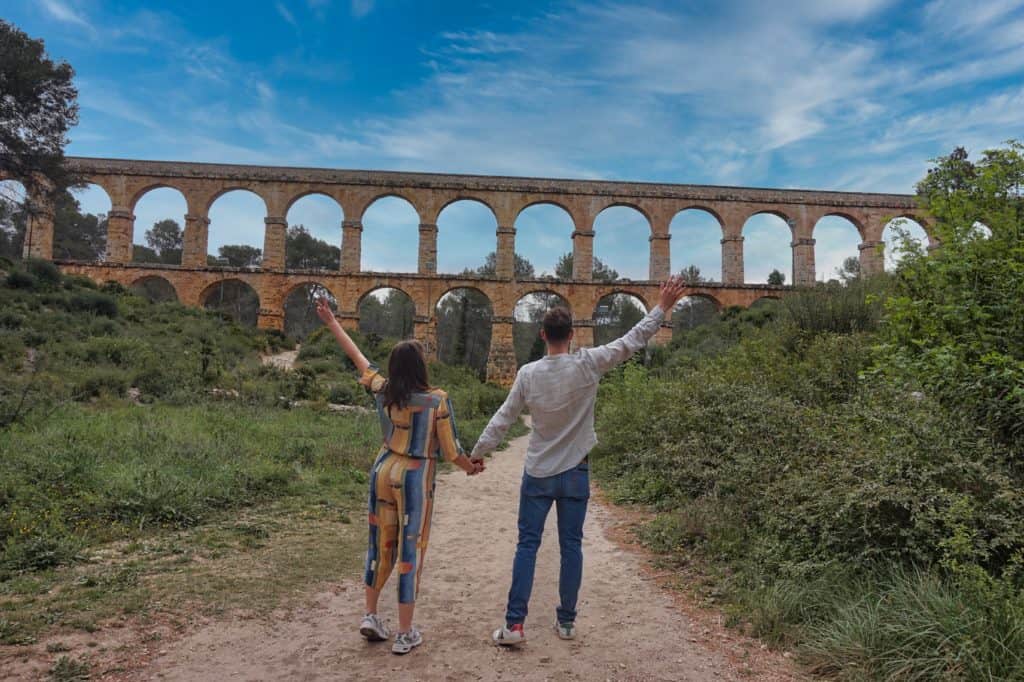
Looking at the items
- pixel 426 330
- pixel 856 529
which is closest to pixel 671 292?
pixel 856 529

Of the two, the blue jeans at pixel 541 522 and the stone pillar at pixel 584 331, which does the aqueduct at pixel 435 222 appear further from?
the blue jeans at pixel 541 522

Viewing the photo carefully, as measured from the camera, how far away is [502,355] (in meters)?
26.9

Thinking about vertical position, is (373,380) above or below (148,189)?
below

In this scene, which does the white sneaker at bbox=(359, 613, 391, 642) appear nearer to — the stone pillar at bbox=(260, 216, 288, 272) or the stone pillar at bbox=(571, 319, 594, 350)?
the stone pillar at bbox=(571, 319, 594, 350)

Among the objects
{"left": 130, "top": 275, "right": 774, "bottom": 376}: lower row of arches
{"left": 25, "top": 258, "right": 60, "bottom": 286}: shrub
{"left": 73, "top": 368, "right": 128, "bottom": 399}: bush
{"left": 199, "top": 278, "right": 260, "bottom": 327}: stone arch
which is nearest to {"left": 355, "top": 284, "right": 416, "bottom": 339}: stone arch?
{"left": 130, "top": 275, "right": 774, "bottom": 376}: lower row of arches

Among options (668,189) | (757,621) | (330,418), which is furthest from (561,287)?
(757,621)

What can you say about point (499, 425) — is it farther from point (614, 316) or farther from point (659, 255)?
point (614, 316)

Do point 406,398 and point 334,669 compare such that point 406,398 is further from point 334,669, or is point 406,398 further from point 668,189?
point 668,189

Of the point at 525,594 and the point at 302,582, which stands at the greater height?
the point at 525,594

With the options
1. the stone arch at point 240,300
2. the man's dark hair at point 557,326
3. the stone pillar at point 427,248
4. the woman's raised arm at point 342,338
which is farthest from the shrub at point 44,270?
the man's dark hair at point 557,326

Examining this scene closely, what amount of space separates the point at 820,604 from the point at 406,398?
236 centimetres

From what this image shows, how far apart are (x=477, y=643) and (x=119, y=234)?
3004 centimetres

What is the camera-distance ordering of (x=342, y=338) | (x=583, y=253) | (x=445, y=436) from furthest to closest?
(x=583, y=253)
(x=342, y=338)
(x=445, y=436)

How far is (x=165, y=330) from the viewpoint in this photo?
60.8 ft
